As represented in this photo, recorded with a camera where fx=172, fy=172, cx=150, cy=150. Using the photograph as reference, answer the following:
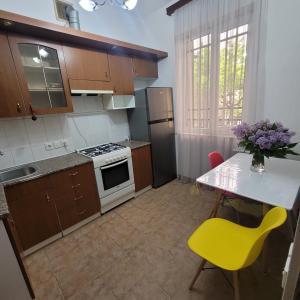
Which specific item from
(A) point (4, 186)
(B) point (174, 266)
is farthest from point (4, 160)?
(B) point (174, 266)

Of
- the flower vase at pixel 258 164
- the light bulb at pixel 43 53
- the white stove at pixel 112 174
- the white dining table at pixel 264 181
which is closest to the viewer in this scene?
the white dining table at pixel 264 181

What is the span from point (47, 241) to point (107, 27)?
10.1 feet

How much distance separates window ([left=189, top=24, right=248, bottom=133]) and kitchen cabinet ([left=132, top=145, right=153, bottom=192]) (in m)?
0.99

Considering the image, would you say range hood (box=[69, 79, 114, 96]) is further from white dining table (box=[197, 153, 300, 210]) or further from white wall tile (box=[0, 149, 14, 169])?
white dining table (box=[197, 153, 300, 210])

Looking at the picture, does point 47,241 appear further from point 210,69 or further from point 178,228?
point 210,69

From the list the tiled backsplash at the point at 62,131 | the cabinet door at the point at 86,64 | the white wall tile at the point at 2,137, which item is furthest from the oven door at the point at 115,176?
the cabinet door at the point at 86,64

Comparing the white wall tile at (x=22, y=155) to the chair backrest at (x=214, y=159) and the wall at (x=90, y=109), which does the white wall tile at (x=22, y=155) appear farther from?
the chair backrest at (x=214, y=159)

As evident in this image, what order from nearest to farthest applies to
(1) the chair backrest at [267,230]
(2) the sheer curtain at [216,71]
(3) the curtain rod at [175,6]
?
(1) the chair backrest at [267,230], (2) the sheer curtain at [216,71], (3) the curtain rod at [175,6]

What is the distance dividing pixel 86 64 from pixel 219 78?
5.80ft

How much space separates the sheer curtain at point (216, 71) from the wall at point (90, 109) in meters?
0.42

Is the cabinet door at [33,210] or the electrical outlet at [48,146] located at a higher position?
the electrical outlet at [48,146]

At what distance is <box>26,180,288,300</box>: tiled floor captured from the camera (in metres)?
1.37

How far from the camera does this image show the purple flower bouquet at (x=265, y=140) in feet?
4.60

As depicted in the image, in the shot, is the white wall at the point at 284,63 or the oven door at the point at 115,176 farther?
the oven door at the point at 115,176
